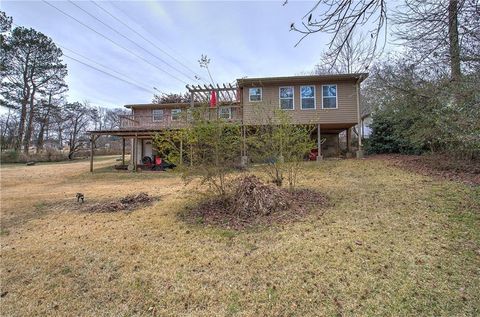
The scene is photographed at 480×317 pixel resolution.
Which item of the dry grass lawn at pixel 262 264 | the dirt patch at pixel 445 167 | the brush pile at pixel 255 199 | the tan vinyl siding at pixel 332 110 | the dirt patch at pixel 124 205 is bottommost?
the dry grass lawn at pixel 262 264

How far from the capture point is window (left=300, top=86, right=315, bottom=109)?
48.3 feet

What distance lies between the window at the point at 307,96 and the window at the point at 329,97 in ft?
1.95

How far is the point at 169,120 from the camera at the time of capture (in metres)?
18.0

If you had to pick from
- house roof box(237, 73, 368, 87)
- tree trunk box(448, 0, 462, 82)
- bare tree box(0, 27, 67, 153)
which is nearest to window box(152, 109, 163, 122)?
house roof box(237, 73, 368, 87)

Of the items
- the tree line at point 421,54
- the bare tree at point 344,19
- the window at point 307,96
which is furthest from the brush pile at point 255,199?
the window at point 307,96

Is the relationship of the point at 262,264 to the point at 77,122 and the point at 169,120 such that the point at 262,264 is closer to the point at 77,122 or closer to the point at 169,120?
the point at 169,120

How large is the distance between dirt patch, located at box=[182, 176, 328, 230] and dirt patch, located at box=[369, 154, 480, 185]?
15.0 feet

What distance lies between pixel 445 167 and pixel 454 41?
617 centimetres

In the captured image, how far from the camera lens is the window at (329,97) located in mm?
14625

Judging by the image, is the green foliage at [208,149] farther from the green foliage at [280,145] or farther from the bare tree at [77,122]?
the bare tree at [77,122]

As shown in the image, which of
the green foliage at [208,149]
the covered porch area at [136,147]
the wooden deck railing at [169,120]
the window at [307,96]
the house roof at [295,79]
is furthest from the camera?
the covered porch area at [136,147]

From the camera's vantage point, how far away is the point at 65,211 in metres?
7.17

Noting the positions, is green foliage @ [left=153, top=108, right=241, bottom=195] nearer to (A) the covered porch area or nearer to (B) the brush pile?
(B) the brush pile

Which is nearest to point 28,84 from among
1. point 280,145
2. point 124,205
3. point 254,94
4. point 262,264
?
point 254,94
